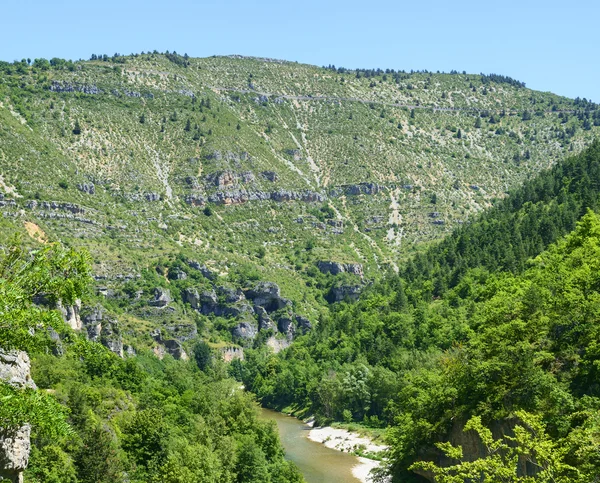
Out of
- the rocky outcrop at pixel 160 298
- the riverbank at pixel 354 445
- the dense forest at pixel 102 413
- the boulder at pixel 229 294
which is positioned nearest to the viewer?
the dense forest at pixel 102 413

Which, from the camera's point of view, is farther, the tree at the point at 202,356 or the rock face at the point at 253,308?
the rock face at the point at 253,308

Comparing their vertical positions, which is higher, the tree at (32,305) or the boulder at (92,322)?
the boulder at (92,322)

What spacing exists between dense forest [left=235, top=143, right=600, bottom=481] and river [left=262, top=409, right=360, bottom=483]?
758cm

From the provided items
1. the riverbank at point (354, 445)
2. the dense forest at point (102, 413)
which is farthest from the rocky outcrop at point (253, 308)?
the dense forest at point (102, 413)

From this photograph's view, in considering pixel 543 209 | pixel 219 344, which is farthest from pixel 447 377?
pixel 219 344

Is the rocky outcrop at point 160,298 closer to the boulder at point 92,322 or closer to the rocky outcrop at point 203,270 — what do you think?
the rocky outcrop at point 203,270

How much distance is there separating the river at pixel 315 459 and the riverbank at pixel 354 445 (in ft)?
2.53

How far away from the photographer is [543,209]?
12244 cm

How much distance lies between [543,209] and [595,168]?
11541mm

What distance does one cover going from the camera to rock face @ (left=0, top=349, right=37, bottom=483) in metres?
16.7

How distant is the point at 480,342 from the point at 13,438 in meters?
45.2

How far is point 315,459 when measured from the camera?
83.2 meters

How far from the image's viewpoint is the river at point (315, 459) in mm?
73750

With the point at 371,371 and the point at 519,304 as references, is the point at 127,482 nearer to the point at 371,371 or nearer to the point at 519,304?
the point at 519,304
